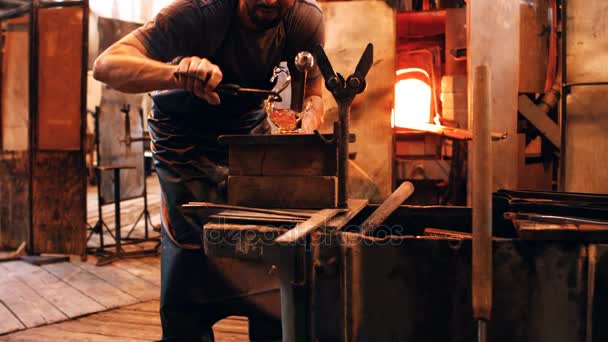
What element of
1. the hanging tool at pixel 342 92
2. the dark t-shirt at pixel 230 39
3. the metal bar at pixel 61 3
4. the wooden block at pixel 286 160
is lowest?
the wooden block at pixel 286 160

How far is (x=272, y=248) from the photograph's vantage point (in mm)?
1311

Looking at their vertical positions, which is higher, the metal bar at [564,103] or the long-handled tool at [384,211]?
the metal bar at [564,103]

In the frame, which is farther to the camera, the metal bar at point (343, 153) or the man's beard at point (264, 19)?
the man's beard at point (264, 19)

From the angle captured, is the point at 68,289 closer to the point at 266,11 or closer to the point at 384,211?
the point at 266,11

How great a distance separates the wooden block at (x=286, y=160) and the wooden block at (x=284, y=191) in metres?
0.02

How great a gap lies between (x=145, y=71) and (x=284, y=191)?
0.70 metres

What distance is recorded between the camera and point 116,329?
313cm

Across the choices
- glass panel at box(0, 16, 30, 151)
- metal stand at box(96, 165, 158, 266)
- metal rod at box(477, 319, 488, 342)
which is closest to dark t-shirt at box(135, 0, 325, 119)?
metal rod at box(477, 319, 488, 342)

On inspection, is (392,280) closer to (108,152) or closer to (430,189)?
(430,189)

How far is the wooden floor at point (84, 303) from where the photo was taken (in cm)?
308

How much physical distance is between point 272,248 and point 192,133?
3.88 ft

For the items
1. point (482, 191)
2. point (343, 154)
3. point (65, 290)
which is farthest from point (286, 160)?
point (65, 290)

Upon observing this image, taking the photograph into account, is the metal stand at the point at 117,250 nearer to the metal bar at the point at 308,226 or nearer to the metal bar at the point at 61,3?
the metal bar at the point at 61,3

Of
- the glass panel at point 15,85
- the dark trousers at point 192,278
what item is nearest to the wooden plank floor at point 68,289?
the glass panel at point 15,85
